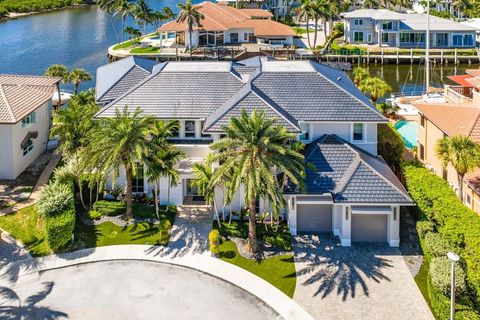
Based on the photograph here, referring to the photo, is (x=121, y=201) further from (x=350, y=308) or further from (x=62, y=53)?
(x=62, y=53)

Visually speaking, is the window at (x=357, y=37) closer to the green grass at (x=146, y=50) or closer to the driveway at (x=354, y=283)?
the green grass at (x=146, y=50)

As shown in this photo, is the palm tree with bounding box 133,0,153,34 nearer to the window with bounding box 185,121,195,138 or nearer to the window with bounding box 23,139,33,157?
the window with bounding box 23,139,33,157

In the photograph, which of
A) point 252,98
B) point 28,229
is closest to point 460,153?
point 252,98


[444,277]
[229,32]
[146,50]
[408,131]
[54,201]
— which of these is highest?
[229,32]

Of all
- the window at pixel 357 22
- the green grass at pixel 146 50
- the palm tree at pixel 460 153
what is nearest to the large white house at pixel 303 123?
the palm tree at pixel 460 153

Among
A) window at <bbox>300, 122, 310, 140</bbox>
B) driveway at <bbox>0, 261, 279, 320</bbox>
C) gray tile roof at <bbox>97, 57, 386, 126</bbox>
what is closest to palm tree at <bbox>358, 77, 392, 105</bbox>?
gray tile roof at <bbox>97, 57, 386, 126</bbox>

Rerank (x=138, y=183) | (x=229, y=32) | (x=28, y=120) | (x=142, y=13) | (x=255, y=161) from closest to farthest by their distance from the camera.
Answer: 1. (x=255, y=161)
2. (x=138, y=183)
3. (x=28, y=120)
4. (x=229, y=32)
5. (x=142, y=13)

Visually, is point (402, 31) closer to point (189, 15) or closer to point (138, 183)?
point (189, 15)
